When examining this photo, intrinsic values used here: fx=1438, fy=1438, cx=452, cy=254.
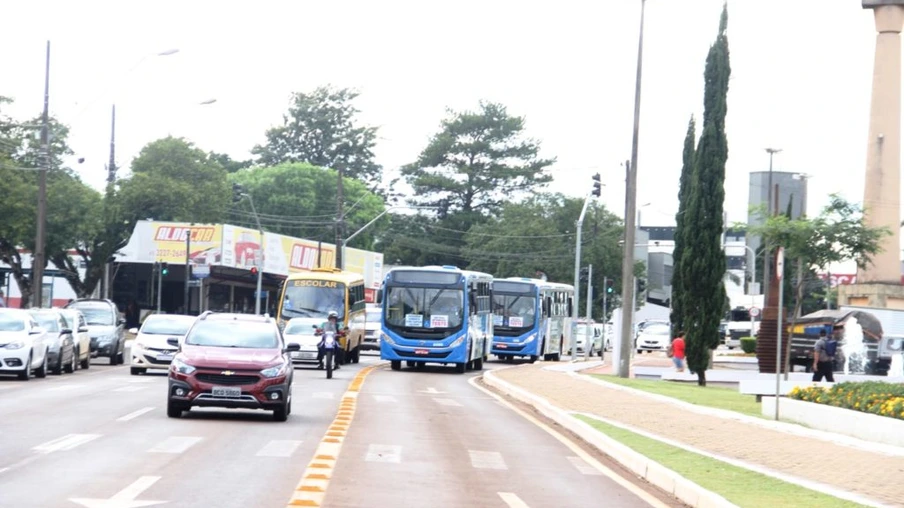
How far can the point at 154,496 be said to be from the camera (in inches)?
492

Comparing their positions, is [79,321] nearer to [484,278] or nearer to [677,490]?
[484,278]

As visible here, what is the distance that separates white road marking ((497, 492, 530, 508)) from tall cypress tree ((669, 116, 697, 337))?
1350 inches

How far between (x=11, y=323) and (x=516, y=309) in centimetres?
2791

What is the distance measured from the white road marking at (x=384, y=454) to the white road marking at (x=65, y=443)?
3.50 meters

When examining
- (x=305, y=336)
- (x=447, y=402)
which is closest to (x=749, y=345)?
(x=305, y=336)

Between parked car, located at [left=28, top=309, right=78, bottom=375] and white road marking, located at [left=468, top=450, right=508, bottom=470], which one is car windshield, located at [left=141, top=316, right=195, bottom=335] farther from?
white road marking, located at [left=468, top=450, right=508, bottom=470]

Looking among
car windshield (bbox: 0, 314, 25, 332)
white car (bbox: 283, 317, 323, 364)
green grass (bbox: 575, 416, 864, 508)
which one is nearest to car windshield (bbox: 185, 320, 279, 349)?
green grass (bbox: 575, 416, 864, 508)

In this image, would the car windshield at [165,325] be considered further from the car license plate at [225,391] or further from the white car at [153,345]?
the car license plate at [225,391]

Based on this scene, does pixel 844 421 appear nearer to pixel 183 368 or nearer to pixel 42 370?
pixel 183 368

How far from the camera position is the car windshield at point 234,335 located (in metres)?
22.3

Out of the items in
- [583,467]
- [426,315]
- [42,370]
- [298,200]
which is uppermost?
[298,200]

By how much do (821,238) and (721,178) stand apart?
3.58 m

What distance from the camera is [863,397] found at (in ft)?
74.2

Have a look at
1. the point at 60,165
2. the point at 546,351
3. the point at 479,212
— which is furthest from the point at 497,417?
the point at 479,212
